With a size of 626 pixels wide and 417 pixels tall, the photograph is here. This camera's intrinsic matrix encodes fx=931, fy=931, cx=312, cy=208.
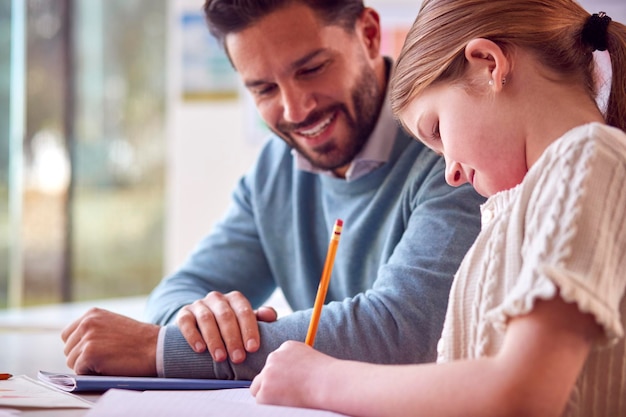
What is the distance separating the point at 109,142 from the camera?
4.62 m

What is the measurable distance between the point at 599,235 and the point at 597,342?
0.08m

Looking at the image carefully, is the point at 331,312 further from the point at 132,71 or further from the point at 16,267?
the point at 132,71

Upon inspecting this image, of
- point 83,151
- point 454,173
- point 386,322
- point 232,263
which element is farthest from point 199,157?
point 454,173

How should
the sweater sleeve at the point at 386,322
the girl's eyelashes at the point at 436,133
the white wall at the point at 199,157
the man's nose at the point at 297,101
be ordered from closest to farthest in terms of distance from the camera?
the girl's eyelashes at the point at 436,133 < the sweater sleeve at the point at 386,322 < the man's nose at the point at 297,101 < the white wall at the point at 199,157

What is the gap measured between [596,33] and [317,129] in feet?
2.45

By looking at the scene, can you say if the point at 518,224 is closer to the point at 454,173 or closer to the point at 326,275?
the point at 454,173

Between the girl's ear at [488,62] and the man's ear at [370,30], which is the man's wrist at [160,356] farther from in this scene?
the man's ear at [370,30]

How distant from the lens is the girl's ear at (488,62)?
92 centimetres

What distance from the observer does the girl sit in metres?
0.72


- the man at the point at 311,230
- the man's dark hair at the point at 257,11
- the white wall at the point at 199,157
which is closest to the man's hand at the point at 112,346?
the man at the point at 311,230

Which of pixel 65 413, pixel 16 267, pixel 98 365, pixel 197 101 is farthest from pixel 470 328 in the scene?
pixel 16 267

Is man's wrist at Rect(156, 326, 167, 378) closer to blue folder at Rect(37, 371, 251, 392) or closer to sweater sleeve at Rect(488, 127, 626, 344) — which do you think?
blue folder at Rect(37, 371, 251, 392)

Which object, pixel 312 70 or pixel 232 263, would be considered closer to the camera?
pixel 312 70

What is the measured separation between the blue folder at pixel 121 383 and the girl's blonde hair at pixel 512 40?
1.36 ft
